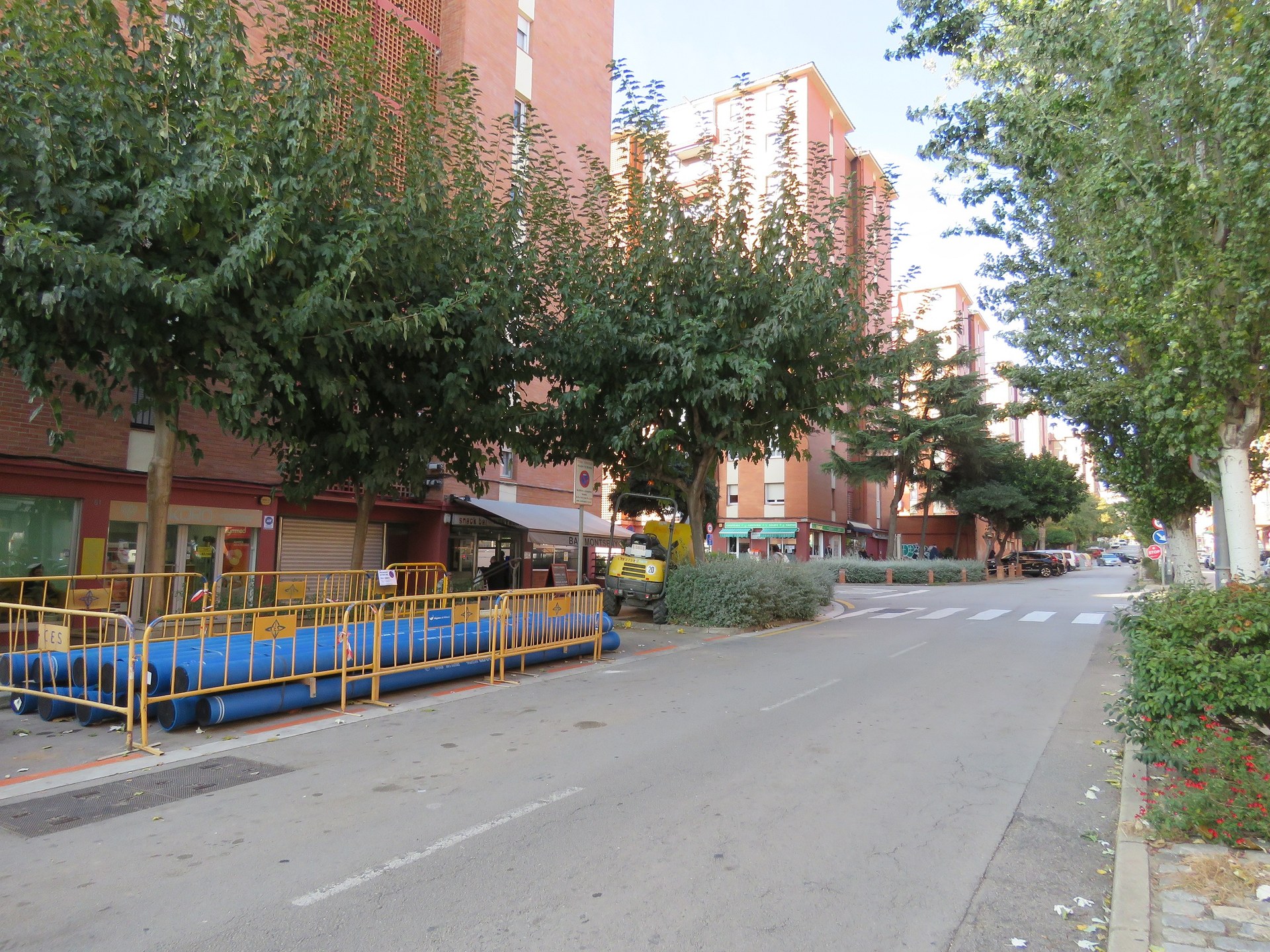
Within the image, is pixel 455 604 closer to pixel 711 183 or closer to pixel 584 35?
pixel 711 183

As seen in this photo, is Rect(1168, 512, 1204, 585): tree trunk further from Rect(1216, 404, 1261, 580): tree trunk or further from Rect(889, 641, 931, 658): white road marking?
Rect(1216, 404, 1261, 580): tree trunk

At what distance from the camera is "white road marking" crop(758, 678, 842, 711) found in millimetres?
8656

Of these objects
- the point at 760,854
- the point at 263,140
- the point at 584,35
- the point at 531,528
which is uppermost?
the point at 584,35

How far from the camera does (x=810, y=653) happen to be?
42.6 ft

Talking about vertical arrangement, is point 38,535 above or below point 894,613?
above

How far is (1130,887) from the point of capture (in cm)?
399

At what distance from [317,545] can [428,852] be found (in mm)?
14994

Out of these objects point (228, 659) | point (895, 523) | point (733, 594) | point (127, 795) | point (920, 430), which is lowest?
point (127, 795)

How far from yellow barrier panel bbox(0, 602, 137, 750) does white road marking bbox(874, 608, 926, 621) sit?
16.0 metres

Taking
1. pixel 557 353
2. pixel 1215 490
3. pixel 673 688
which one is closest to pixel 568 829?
pixel 673 688

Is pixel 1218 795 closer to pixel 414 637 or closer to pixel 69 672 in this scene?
pixel 414 637

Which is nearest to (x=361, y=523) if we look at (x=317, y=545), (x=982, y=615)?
(x=317, y=545)

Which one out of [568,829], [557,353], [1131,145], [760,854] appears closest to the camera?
[760,854]

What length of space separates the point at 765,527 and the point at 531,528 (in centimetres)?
2935
